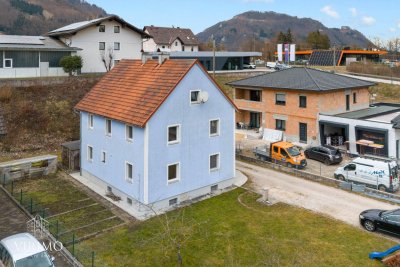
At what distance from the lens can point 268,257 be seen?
59.5ft

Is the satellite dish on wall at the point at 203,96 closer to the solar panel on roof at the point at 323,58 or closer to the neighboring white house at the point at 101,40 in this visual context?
the neighboring white house at the point at 101,40

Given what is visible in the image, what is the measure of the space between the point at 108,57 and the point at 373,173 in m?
43.1

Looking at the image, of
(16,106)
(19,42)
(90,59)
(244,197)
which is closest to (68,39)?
(90,59)

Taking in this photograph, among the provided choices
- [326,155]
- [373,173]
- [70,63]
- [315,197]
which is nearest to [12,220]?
[315,197]

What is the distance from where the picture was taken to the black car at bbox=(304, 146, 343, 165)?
34219 millimetres

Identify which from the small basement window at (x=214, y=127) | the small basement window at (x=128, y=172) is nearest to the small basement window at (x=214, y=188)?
the small basement window at (x=214, y=127)

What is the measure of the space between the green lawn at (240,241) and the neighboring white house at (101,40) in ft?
129

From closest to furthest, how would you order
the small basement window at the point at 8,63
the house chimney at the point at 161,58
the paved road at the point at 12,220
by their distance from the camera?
the paved road at the point at 12,220 < the house chimney at the point at 161,58 < the small basement window at the point at 8,63

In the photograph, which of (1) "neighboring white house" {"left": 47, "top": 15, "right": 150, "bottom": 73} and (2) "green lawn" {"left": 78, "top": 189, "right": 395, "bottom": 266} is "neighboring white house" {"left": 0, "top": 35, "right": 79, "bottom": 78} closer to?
(1) "neighboring white house" {"left": 47, "top": 15, "right": 150, "bottom": 73}

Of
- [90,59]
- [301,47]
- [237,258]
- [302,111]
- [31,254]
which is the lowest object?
[237,258]

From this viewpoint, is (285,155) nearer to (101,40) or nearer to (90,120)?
(90,120)

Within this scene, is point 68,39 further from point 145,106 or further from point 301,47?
point 301,47

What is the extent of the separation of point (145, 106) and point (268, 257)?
454 inches

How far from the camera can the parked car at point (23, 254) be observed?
49.4 feet
